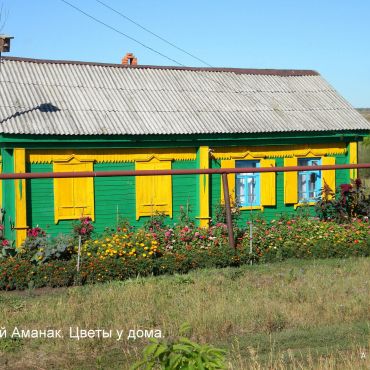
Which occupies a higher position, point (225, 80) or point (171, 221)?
point (225, 80)

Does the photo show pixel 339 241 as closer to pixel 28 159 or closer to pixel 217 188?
pixel 217 188

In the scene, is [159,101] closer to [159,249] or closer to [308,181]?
[308,181]

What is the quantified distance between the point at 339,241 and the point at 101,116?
19.7 ft

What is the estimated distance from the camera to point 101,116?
1517 centimetres

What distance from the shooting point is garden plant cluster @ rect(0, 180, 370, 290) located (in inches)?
405

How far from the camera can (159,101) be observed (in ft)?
54.3

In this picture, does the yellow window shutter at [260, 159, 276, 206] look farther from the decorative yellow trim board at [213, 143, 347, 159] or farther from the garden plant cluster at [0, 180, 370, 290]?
the garden plant cluster at [0, 180, 370, 290]

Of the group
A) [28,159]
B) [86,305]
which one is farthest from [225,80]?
[86,305]

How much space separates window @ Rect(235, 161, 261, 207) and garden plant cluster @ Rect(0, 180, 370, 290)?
114 inches

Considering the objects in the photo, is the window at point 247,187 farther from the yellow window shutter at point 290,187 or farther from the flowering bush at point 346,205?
the flowering bush at point 346,205

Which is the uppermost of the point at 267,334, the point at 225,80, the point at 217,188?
the point at 225,80

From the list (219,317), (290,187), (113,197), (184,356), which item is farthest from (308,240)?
(184,356)

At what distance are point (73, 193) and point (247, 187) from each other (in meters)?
4.42

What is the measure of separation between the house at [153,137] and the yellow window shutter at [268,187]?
0.02 metres
